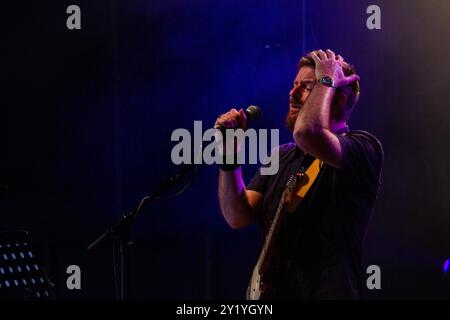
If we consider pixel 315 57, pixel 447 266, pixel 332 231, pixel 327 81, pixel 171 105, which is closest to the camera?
pixel 332 231

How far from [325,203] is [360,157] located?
230mm

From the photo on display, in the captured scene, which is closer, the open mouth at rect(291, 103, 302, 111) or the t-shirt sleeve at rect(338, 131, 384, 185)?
the t-shirt sleeve at rect(338, 131, 384, 185)

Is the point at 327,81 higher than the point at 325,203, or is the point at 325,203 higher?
the point at 327,81

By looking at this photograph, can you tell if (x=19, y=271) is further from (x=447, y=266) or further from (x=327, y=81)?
(x=447, y=266)

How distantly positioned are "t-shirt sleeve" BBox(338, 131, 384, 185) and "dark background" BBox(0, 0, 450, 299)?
5.22 feet

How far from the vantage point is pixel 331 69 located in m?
2.60

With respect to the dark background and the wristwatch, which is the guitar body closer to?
the wristwatch

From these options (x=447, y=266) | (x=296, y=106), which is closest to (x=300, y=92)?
(x=296, y=106)

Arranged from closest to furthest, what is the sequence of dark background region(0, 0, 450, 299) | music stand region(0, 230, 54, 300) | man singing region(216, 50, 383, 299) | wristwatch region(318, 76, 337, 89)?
1. music stand region(0, 230, 54, 300)
2. man singing region(216, 50, 383, 299)
3. wristwatch region(318, 76, 337, 89)
4. dark background region(0, 0, 450, 299)

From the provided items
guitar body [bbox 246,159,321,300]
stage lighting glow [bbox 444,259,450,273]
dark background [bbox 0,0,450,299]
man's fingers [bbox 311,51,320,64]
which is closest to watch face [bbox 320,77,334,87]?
man's fingers [bbox 311,51,320,64]

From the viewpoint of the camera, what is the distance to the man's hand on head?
8.48 ft

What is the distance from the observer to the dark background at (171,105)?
394 cm
